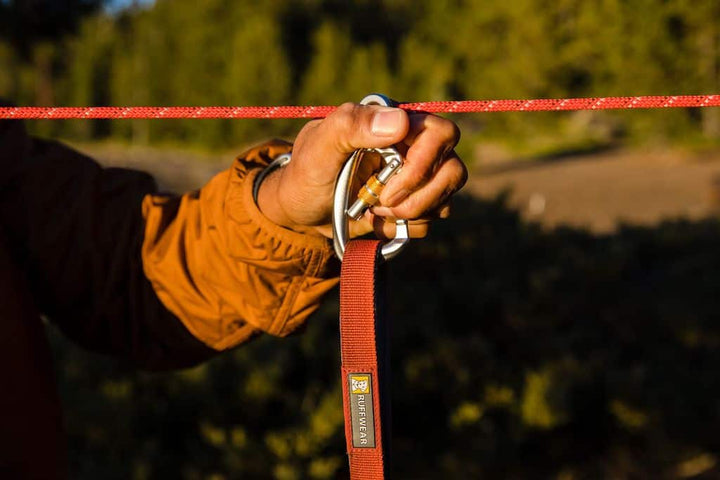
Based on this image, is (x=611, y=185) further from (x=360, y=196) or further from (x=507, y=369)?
(x=360, y=196)

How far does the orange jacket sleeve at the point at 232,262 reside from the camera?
1.40 m

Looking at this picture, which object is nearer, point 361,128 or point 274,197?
point 361,128

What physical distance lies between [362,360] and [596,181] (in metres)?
16.5

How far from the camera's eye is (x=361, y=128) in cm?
105

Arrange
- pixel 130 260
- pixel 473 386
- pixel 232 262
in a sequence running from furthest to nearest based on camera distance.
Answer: pixel 473 386 < pixel 130 260 < pixel 232 262

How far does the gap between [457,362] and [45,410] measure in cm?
219

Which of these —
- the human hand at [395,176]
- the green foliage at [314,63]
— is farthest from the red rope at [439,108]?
the green foliage at [314,63]

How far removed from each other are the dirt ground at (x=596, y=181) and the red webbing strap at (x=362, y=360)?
29.1ft

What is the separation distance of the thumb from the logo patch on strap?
0.32 meters

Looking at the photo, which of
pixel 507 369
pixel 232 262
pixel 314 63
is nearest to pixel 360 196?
pixel 232 262

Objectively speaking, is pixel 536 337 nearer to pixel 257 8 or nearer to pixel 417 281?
pixel 417 281

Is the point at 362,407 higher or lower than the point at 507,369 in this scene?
higher

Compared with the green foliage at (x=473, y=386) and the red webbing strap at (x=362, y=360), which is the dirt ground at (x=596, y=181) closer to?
the green foliage at (x=473, y=386)

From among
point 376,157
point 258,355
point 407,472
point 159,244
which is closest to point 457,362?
point 407,472
